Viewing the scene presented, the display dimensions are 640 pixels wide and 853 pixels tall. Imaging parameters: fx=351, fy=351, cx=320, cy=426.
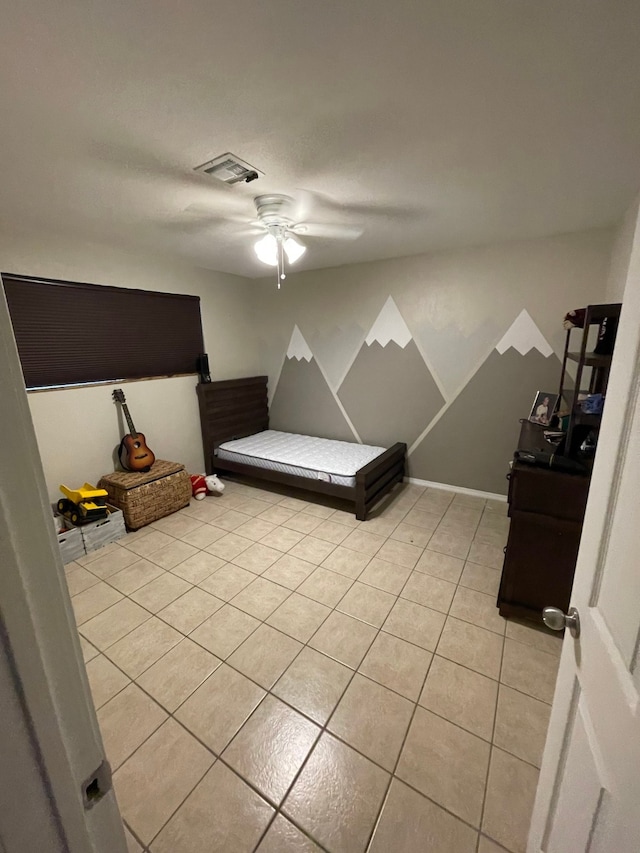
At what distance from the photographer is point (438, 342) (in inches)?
136

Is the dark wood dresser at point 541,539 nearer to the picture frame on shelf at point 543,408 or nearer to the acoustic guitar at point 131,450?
the picture frame on shelf at point 543,408

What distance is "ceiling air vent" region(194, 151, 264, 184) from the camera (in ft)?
5.40

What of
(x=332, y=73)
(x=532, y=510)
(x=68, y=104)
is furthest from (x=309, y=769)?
(x=68, y=104)

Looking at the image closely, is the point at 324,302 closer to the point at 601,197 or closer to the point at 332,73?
the point at 601,197

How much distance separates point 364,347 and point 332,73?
275cm

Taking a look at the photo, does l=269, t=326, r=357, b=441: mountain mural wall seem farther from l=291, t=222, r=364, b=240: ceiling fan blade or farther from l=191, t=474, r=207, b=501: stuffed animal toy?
l=291, t=222, r=364, b=240: ceiling fan blade

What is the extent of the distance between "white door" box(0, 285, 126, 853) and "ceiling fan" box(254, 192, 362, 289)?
6.71ft

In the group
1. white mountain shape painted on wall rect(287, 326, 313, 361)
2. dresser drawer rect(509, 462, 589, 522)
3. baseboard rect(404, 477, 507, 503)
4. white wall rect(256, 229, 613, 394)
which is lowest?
baseboard rect(404, 477, 507, 503)

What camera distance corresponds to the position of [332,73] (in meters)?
1.17

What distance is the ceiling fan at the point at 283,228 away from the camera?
6.87 ft

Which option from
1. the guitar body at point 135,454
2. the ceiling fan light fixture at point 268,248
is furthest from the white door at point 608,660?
the guitar body at point 135,454

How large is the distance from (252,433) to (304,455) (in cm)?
111

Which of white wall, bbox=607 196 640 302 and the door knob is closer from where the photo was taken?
the door knob

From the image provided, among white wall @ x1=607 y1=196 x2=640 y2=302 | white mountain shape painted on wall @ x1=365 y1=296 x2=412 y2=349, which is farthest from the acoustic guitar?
white wall @ x1=607 y1=196 x2=640 y2=302
